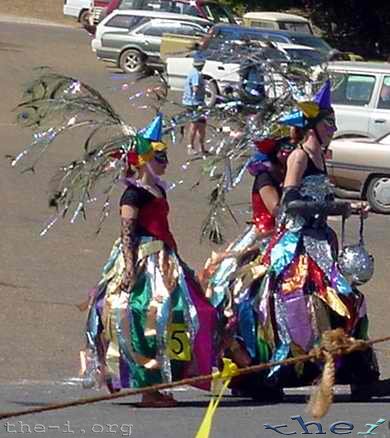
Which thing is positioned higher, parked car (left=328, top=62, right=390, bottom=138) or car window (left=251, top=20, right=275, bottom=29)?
parked car (left=328, top=62, right=390, bottom=138)

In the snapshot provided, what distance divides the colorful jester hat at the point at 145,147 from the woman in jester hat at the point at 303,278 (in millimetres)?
752

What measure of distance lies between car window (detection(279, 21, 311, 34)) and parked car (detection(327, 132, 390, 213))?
18.5 m

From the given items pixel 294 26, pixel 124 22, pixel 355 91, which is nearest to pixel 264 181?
pixel 355 91

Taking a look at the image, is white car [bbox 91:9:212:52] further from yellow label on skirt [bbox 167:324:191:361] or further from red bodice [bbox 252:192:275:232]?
yellow label on skirt [bbox 167:324:191:361]

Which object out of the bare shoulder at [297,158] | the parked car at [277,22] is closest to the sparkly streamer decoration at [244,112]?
the bare shoulder at [297,158]

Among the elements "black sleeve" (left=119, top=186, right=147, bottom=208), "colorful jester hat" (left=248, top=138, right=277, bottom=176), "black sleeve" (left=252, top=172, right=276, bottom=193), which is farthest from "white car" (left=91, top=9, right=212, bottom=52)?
"black sleeve" (left=119, top=186, right=147, bottom=208)

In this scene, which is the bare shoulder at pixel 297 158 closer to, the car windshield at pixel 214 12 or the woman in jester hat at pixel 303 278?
the woman in jester hat at pixel 303 278

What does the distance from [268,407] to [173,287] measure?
34.5 inches

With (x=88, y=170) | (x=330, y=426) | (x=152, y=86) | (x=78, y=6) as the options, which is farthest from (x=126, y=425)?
(x=78, y=6)

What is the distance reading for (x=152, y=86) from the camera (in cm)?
864

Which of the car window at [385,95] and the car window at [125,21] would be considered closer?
the car window at [385,95]

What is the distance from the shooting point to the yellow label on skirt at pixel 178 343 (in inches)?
305

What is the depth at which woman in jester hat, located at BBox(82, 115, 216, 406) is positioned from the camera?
7.70 m

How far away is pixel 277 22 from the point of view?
34844mm
